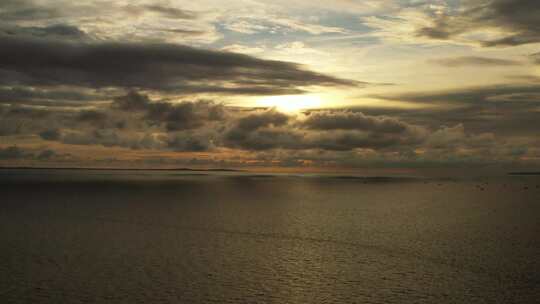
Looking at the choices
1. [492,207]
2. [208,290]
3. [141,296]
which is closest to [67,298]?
[141,296]

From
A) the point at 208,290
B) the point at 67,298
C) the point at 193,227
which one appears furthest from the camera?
the point at 193,227

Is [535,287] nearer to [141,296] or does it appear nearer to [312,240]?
[312,240]

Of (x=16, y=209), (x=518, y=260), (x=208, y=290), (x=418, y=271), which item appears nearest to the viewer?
(x=208, y=290)

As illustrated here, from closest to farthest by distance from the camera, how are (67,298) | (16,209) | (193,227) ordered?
(67,298)
(193,227)
(16,209)

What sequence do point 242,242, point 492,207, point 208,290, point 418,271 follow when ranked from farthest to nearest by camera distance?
point 492,207 < point 242,242 < point 418,271 < point 208,290

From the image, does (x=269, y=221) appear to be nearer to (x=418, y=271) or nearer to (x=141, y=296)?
(x=418, y=271)

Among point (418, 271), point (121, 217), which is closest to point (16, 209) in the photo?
point (121, 217)

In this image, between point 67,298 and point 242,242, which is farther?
point 242,242

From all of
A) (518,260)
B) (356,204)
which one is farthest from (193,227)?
(356,204)

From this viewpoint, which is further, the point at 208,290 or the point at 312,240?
the point at 312,240
